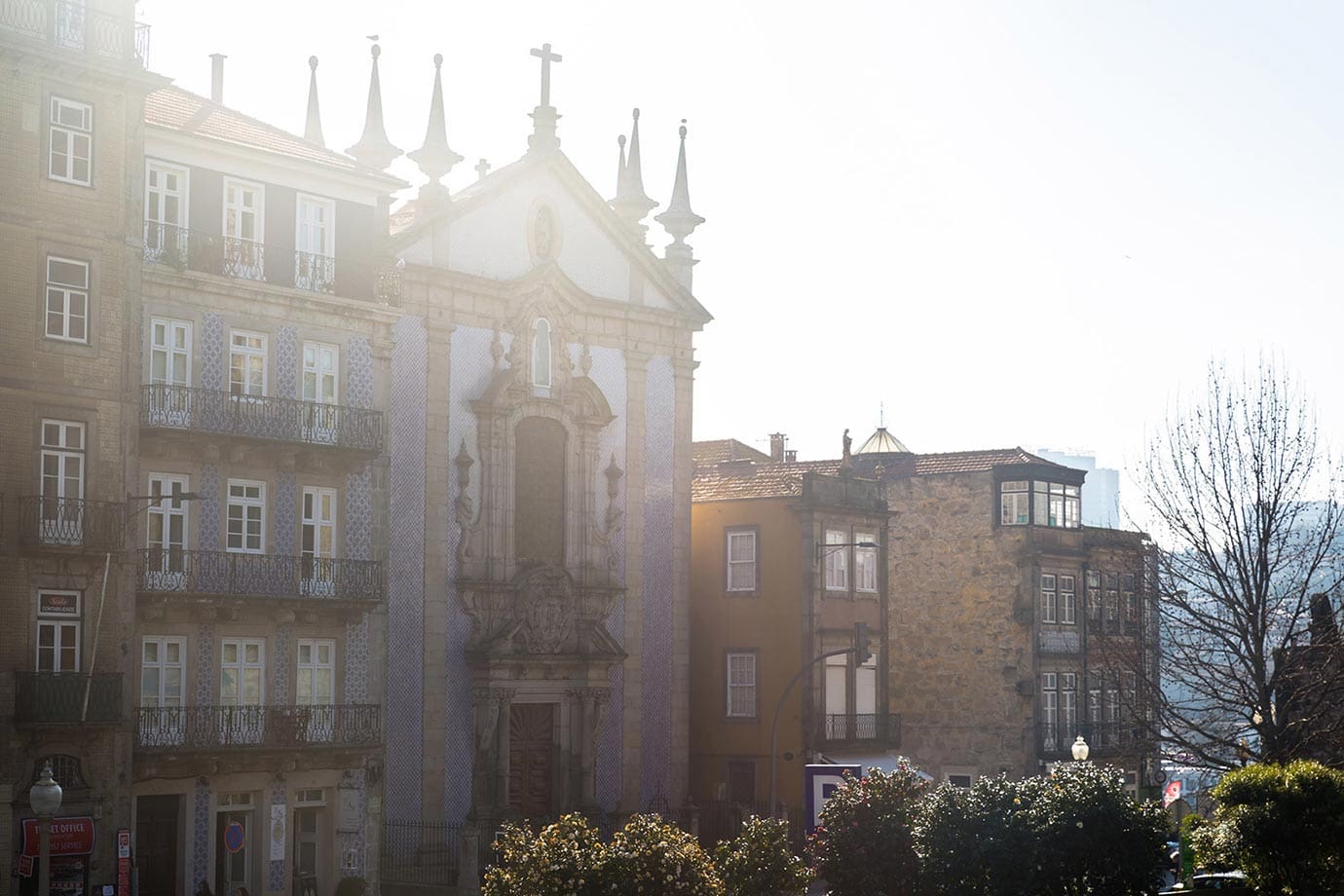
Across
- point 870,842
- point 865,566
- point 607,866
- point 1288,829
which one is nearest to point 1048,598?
point 865,566

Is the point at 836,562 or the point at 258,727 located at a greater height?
the point at 836,562

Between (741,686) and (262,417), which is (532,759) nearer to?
(741,686)

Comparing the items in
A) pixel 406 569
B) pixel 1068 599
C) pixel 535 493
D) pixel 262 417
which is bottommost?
pixel 1068 599

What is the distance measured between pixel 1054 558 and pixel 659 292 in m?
18.4

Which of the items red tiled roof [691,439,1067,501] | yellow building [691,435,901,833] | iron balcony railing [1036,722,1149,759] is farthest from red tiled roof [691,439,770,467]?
iron balcony railing [1036,722,1149,759]

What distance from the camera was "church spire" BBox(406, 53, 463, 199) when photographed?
4544 centimetres

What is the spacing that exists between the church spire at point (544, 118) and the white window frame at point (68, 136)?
1411 centimetres

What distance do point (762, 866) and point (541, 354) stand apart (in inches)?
874

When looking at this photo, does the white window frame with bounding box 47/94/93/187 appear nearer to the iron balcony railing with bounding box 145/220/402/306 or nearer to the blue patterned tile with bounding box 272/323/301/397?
the iron balcony railing with bounding box 145/220/402/306

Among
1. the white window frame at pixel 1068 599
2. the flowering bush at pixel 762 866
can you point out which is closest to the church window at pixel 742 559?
the white window frame at pixel 1068 599

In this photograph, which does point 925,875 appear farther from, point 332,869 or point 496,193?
point 496,193

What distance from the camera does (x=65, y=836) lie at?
1357 inches

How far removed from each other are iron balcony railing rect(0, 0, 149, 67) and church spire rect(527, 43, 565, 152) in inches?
504

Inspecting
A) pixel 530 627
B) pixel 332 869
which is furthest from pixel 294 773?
pixel 530 627
